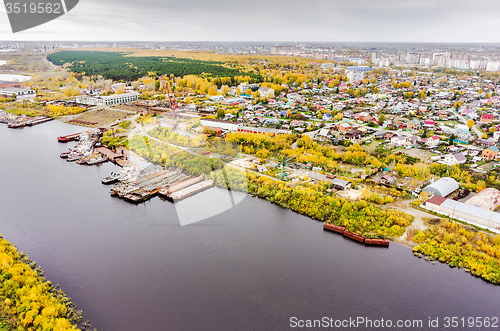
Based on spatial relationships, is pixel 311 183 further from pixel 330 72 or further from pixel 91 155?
pixel 330 72

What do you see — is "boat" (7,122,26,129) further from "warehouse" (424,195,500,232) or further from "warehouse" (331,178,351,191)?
"warehouse" (424,195,500,232)

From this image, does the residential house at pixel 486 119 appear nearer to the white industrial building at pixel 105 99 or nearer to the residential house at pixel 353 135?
the residential house at pixel 353 135

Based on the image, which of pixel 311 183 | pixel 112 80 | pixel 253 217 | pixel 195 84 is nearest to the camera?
pixel 253 217

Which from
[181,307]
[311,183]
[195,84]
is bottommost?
[181,307]

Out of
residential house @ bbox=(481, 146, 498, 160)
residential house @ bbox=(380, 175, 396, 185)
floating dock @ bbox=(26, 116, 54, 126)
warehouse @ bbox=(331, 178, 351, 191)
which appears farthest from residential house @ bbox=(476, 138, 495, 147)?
floating dock @ bbox=(26, 116, 54, 126)

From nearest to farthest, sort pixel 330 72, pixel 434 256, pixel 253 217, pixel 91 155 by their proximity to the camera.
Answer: pixel 434 256, pixel 253 217, pixel 91 155, pixel 330 72

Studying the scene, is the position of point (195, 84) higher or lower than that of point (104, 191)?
higher

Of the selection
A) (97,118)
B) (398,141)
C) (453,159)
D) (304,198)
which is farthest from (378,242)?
(97,118)

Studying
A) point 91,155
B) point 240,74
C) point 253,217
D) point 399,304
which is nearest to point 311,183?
point 253,217

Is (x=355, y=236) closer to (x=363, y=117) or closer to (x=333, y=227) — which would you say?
(x=333, y=227)
